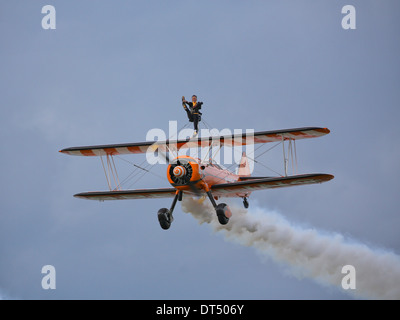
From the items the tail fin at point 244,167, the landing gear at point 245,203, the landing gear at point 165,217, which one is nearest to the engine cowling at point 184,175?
the landing gear at point 165,217

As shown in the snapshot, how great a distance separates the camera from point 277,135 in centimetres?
2419

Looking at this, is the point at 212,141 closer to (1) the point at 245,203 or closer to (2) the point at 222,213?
(2) the point at 222,213

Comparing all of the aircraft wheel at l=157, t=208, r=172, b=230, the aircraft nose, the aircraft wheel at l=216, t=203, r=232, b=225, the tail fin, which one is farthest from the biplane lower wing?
the tail fin

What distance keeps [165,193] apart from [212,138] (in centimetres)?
271

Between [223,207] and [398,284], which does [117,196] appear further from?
[398,284]

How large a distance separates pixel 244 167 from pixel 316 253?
4.41 m

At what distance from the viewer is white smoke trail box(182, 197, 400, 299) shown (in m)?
27.6

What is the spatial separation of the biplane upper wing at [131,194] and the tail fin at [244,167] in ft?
14.5

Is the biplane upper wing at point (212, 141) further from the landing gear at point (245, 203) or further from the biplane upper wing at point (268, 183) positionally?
the landing gear at point (245, 203)

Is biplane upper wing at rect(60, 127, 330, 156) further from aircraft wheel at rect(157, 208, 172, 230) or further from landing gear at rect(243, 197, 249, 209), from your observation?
aircraft wheel at rect(157, 208, 172, 230)

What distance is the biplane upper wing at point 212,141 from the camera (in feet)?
77.6

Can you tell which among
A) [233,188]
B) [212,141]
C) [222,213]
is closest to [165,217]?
[222,213]
